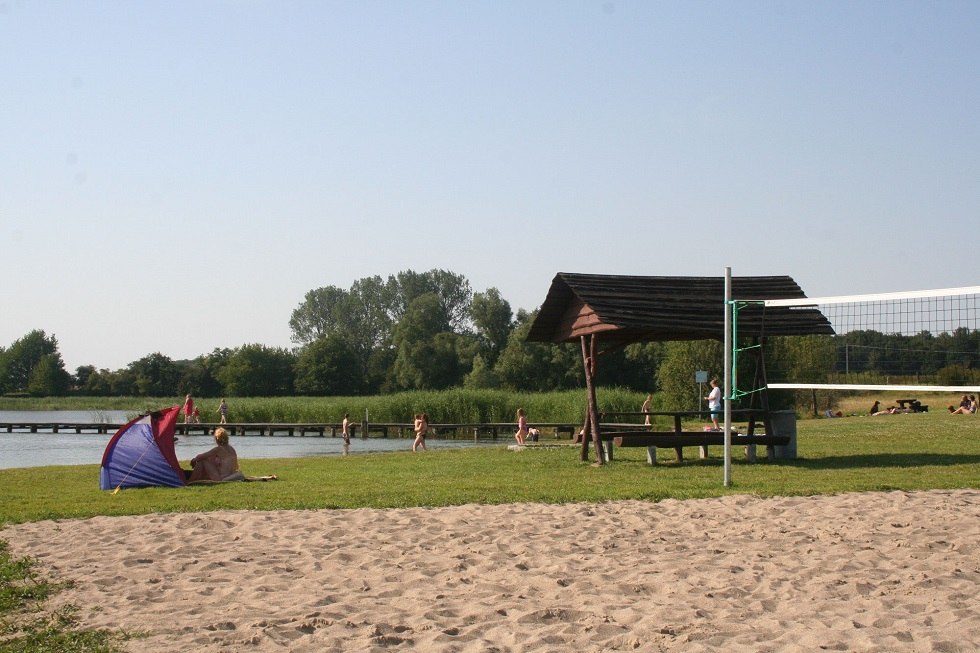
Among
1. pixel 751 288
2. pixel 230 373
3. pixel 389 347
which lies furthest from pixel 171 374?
pixel 751 288

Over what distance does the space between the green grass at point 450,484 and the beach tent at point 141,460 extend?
16.9 inches

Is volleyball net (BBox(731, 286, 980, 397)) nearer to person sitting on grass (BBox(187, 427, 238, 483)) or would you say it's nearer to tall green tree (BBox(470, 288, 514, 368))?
person sitting on grass (BBox(187, 427, 238, 483))

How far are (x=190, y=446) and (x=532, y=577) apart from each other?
118 feet

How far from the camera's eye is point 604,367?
272ft

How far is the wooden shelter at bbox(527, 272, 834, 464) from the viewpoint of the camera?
16.9m

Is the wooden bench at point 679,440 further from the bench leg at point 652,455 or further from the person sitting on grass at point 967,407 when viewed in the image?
the person sitting on grass at point 967,407

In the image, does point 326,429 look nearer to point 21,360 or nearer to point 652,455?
point 652,455

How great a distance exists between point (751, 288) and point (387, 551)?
453 inches

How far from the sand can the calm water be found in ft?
70.4

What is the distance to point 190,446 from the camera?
41.2 meters

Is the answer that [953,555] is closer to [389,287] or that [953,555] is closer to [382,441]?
[382,441]

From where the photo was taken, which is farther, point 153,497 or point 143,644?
point 153,497

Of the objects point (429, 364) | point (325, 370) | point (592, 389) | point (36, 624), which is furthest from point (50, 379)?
point (36, 624)

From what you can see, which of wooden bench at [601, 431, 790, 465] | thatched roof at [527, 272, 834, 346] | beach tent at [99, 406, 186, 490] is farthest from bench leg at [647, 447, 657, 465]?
beach tent at [99, 406, 186, 490]
